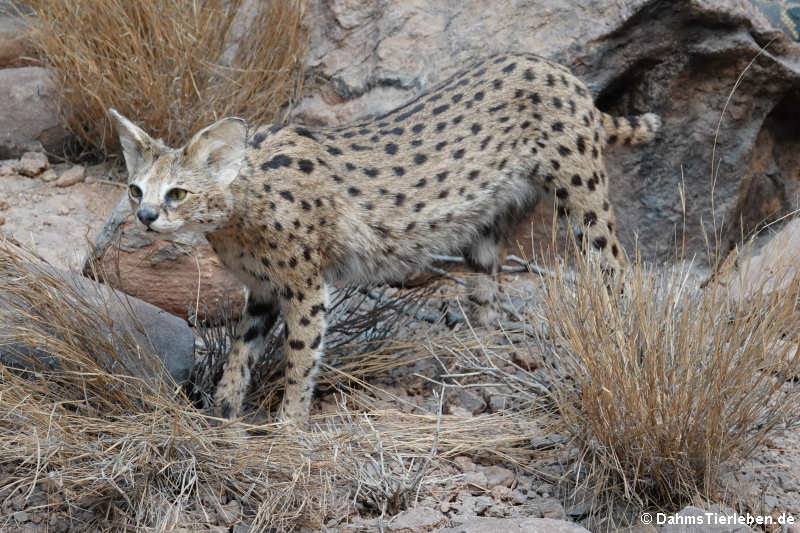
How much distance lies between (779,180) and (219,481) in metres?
4.57

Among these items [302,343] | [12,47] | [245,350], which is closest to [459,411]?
[302,343]

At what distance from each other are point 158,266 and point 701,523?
3.40m

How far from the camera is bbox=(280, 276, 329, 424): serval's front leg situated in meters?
4.46

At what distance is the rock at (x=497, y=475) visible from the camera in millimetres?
4023

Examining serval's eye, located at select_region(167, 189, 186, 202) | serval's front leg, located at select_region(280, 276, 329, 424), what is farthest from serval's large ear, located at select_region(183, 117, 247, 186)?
serval's front leg, located at select_region(280, 276, 329, 424)

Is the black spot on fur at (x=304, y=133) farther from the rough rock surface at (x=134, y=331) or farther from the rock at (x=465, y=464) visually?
the rock at (x=465, y=464)

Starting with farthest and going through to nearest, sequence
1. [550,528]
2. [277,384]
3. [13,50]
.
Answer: [13,50] → [277,384] → [550,528]

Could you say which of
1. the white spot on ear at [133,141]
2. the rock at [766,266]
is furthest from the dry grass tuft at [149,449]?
the rock at [766,266]

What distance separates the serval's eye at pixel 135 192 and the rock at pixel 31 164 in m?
2.94

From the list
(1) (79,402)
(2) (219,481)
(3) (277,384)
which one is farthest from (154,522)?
(3) (277,384)

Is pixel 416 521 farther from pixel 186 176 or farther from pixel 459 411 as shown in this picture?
pixel 186 176

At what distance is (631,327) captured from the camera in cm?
377

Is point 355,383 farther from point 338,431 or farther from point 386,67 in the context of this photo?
point 386,67

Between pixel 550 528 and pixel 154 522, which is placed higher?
pixel 550 528
